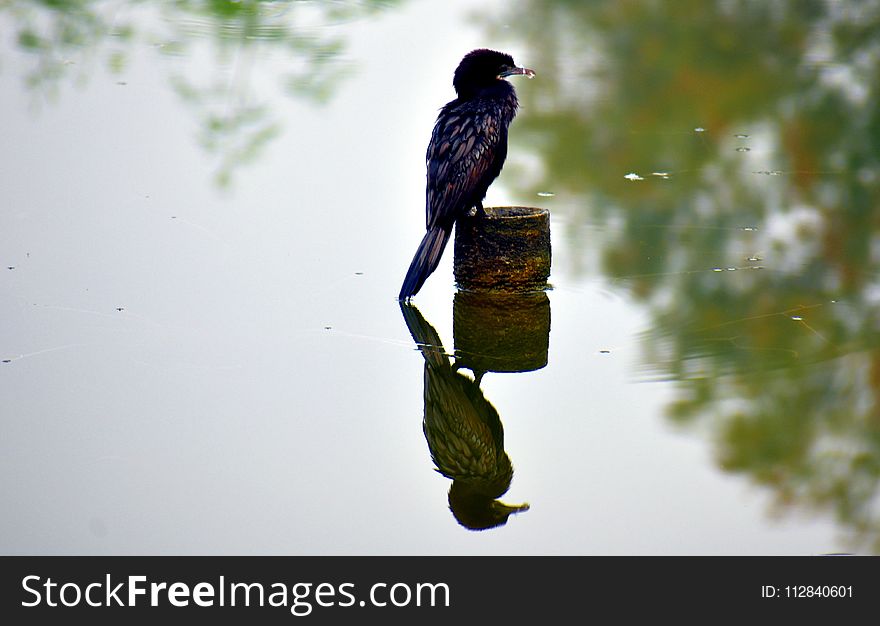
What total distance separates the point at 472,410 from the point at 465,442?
24 centimetres

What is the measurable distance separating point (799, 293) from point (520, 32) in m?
5.21

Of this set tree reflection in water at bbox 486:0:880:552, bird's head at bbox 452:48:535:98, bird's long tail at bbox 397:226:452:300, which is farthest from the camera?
bird's head at bbox 452:48:535:98

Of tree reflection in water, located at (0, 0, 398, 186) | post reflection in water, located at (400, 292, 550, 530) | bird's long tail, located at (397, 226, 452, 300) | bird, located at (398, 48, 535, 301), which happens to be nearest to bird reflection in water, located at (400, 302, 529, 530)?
post reflection in water, located at (400, 292, 550, 530)

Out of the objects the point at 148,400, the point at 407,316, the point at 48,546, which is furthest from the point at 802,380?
the point at 48,546

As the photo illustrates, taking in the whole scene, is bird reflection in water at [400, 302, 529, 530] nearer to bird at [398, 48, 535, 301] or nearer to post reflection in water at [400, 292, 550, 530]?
post reflection in water at [400, 292, 550, 530]

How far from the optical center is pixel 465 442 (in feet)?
12.9

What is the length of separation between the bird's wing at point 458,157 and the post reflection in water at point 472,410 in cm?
42

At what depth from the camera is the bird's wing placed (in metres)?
5.06

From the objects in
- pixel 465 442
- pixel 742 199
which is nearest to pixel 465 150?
pixel 465 442

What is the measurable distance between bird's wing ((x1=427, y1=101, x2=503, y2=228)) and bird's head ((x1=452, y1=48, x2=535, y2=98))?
0.15 metres

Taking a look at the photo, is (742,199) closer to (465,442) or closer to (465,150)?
(465,150)

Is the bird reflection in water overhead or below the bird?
below

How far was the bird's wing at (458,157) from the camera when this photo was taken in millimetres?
5062

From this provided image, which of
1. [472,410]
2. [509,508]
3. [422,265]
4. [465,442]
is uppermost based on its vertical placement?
[422,265]
